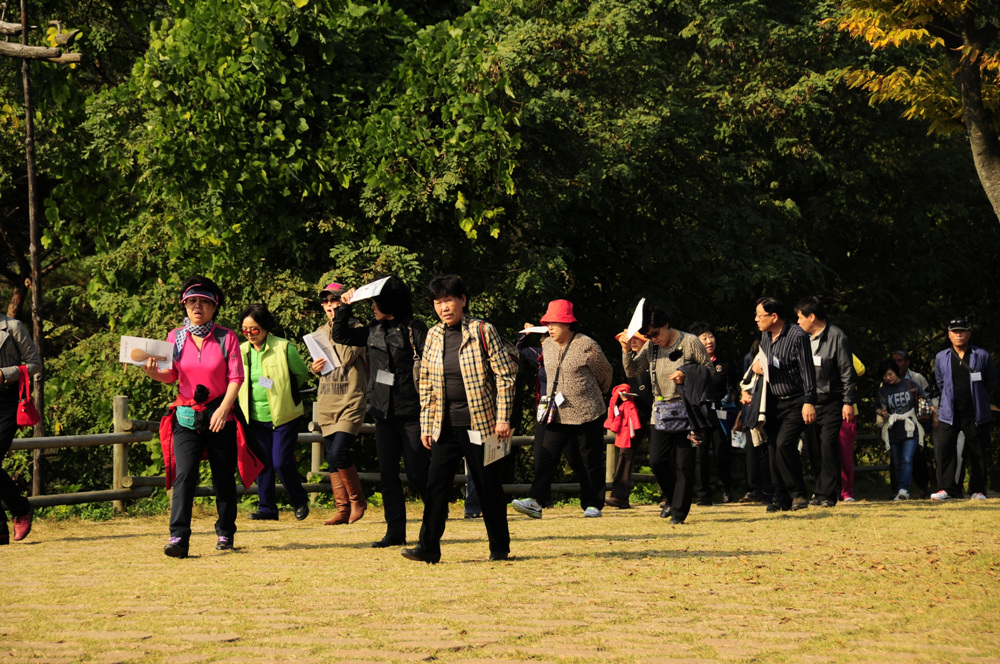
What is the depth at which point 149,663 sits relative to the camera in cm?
541

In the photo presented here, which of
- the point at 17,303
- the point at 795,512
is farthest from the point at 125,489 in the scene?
the point at 795,512

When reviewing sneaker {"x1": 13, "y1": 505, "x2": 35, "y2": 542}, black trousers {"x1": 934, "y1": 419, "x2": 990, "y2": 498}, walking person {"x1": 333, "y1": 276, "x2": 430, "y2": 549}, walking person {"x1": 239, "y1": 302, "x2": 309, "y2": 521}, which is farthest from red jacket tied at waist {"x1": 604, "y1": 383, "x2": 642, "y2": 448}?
sneaker {"x1": 13, "y1": 505, "x2": 35, "y2": 542}

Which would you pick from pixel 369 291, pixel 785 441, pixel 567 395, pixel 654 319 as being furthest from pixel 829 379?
pixel 369 291

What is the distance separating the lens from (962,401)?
50.5ft

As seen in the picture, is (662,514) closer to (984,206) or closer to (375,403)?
(375,403)

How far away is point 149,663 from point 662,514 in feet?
26.1

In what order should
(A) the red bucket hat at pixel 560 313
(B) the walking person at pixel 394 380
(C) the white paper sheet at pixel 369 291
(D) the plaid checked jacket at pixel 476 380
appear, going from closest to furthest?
(D) the plaid checked jacket at pixel 476 380 → (C) the white paper sheet at pixel 369 291 → (B) the walking person at pixel 394 380 → (A) the red bucket hat at pixel 560 313

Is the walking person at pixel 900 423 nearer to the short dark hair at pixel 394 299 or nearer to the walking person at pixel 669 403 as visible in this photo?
the walking person at pixel 669 403

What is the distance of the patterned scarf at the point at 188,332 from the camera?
931 centimetres

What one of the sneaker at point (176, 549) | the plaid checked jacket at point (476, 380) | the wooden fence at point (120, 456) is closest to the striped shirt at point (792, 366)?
the wooden fence at point (120, 456)

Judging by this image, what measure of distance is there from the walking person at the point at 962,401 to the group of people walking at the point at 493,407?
0.02m

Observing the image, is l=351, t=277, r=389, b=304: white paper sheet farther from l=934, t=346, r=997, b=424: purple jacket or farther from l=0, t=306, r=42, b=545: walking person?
l=934, t=346, r=997, b=424: purple jacket

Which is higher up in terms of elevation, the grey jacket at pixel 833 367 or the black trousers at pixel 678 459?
the grey jacket at pixel 833 367

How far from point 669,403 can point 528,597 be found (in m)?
4.57
